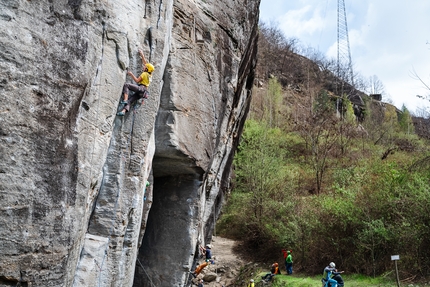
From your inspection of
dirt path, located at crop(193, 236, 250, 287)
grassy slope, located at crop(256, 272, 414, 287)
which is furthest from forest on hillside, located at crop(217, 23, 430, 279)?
dirt path, located at crop(193, 236, 250, 287)

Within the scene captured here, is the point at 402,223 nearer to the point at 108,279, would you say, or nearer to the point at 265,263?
the point at 265,263

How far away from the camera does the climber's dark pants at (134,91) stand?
7.98m

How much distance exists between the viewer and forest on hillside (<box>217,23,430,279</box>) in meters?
14.0

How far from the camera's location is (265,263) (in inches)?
761

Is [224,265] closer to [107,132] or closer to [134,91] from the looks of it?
[134,91]

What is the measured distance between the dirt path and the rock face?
17.4ft

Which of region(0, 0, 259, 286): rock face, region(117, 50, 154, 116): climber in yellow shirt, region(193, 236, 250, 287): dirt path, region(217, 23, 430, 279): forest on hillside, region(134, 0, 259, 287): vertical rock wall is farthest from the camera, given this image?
region(193, 236, 250, 287): dirt path

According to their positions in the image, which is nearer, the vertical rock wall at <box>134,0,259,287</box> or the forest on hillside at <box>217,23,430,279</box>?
the vertical rock wall at <box>134,0,259,287</box>

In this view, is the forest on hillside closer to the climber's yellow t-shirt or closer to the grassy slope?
the grassy slope

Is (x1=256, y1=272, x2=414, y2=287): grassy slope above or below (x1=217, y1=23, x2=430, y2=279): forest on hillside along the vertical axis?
below

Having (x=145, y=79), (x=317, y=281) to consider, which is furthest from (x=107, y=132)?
(x=317, y=281)

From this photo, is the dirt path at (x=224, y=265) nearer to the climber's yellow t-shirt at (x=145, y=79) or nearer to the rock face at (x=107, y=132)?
the rock face at (x=107, y=132)

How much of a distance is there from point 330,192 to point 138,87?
49.1 feet

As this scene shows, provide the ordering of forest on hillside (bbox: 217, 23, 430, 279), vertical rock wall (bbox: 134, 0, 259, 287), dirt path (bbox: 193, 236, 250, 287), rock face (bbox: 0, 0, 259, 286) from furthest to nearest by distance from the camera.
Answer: dirt path (bbox: 193, 236, 250, 287), forest on hillside (bbox: 217, 23, 430, 279), vertical rock wall (bbox: 134, 0, 259, 287), rock face (bbox: 0, 0, 259, 286)
